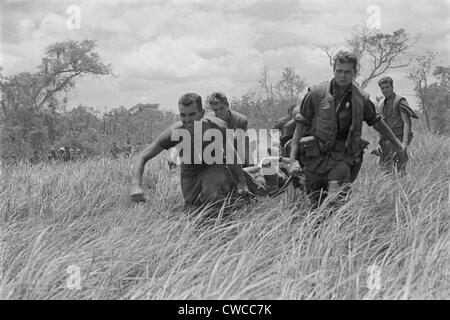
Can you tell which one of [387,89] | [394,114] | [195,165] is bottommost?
[195,165]

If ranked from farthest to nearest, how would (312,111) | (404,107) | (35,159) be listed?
(35,159)
(404,107)
(312,111)

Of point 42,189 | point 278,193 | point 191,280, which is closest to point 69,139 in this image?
point 42,189

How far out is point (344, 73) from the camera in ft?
14.0

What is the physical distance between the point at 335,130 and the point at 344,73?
462 millimetres

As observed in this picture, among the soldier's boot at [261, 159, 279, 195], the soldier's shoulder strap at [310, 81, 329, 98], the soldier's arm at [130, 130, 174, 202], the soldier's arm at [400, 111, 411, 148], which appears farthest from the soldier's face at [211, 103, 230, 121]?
the soldier's arm at [400, 111, 411, 148]

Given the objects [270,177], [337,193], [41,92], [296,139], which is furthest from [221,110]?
[41,92]

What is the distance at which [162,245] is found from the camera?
375cm

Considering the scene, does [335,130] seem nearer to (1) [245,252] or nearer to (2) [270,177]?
(2) [270,177]

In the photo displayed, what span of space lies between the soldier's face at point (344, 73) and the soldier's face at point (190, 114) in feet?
3.67

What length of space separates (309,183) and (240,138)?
1.33 m

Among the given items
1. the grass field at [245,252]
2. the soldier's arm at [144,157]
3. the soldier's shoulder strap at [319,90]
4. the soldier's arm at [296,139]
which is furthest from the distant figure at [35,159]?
the soldier's shoulder strap at [319,90]

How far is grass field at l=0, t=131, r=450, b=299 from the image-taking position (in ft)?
9.63

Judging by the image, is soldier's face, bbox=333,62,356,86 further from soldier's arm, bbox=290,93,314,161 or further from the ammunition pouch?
the ammunition pouch
